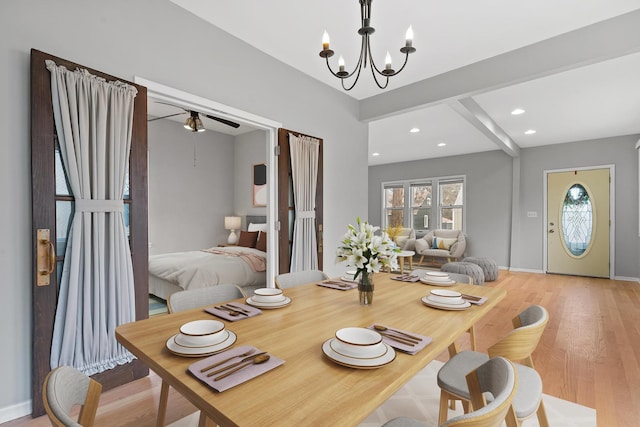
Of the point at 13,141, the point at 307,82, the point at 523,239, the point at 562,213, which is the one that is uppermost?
the point at 307,82

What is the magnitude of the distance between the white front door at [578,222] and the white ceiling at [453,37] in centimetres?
191

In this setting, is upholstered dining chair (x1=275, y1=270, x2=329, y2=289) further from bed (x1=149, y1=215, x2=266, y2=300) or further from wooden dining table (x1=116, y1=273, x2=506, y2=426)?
bed (x1=149, y1=215, x2=266, y2=300)

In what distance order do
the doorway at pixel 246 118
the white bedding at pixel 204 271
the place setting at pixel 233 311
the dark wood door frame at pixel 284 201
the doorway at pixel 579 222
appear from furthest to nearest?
the doorway at pixel 579 222 → the white bedding at pixel 204 271 → the dark wood door frame at pixel 284 201 → the doorway at pixel 246 118 → the place setting at pixel 233 311

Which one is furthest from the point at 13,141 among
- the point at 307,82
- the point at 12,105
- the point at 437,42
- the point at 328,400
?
the point at 437,42

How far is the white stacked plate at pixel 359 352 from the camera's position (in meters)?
0.95

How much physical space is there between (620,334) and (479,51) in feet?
10.3

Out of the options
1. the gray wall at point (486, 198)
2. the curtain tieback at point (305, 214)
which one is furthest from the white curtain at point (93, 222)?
the gray wall at point (486, 198)

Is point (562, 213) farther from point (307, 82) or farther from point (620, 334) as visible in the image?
point (307, 82)

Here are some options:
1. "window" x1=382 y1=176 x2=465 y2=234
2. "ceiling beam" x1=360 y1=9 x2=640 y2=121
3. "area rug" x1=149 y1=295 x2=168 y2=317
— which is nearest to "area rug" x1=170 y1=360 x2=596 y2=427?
"area rug" x1=149 y1=295 x2=168 y2=317

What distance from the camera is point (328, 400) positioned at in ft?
2.58

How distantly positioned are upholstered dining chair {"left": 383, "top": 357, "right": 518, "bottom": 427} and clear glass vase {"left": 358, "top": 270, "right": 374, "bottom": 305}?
1.91 ft

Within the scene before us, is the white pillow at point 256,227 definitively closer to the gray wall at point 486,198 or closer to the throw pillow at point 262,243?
the throw pillow at point 262,243

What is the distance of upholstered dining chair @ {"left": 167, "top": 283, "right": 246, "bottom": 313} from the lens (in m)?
1.64

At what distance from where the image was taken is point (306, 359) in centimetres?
100
